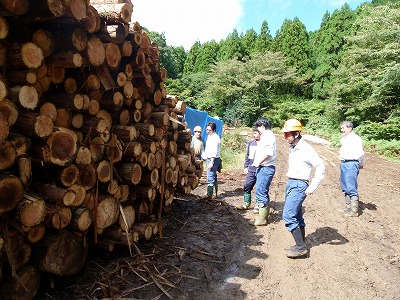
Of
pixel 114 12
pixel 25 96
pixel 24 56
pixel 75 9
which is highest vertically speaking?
pixel 114 12

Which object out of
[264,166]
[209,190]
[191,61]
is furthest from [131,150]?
[191,61]

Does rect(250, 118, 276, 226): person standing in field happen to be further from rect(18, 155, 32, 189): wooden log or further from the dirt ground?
rect(18, 155, 32, 189): wooden log

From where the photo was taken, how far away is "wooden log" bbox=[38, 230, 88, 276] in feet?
9.80

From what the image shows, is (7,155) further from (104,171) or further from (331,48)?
(331,48)

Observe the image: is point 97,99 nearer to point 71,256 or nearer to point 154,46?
point 154,46

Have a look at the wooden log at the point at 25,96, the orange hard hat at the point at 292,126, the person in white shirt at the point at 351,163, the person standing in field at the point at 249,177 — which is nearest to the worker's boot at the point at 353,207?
the person in white shirt at the point at 351,163

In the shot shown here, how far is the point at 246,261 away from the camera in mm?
4219

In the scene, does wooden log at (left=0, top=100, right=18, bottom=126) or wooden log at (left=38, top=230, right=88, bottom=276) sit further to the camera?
wooden log at (left=38, top=230, right=88, bottom=276)

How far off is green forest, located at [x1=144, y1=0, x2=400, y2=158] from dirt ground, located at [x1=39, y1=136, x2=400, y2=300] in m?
11.6

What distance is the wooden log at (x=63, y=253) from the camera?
299 cm

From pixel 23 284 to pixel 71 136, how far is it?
141cm

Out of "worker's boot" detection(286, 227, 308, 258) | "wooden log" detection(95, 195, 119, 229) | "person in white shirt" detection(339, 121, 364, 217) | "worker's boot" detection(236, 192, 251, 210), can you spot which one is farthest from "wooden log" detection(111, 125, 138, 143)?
"person in white shirt" detection(339, 121, 364, 217)

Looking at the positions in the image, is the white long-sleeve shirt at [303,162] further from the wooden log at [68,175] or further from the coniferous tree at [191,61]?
the coniferous tree at [191,61]

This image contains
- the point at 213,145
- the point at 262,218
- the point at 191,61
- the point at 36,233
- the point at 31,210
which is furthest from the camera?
the point at 191,61
